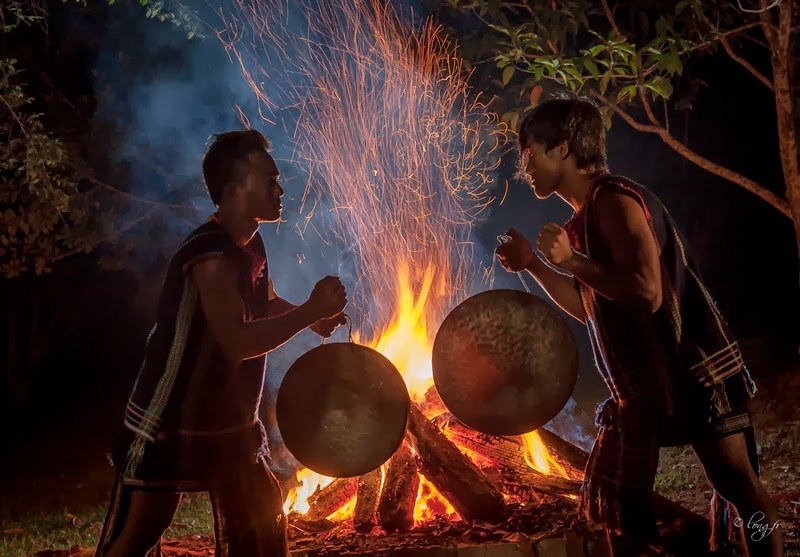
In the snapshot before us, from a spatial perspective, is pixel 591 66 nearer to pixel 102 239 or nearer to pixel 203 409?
pixel 203 409

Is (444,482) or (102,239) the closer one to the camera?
(444,482)

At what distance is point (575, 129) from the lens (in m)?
3.20

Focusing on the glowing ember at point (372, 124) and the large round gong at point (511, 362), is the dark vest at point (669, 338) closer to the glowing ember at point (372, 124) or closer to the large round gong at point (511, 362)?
the large round gong at point (511, 362)

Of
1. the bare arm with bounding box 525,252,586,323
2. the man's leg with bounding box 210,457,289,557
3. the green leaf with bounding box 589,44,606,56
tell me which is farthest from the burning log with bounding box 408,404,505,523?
the green leaf with bounding box 589,44,606,56

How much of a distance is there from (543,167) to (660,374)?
999 millimetres

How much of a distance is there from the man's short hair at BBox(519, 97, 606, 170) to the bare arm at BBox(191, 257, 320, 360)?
53.2 inches

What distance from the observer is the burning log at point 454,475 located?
4.61 m

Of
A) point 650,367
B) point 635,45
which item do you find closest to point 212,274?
point 650,367

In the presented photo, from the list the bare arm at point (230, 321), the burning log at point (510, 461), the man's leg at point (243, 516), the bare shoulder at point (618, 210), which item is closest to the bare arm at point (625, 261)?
the bare shoulder at point (618, 210)

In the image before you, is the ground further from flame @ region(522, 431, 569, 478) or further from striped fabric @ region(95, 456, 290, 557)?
striped fabric @ region(95, 456, 290, 557)

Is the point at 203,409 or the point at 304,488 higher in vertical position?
the point at 203,409

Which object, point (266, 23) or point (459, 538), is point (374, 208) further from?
point (459, 538)

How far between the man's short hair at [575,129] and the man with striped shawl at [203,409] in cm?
112

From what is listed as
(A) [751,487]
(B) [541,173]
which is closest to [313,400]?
(B) [541,173]
